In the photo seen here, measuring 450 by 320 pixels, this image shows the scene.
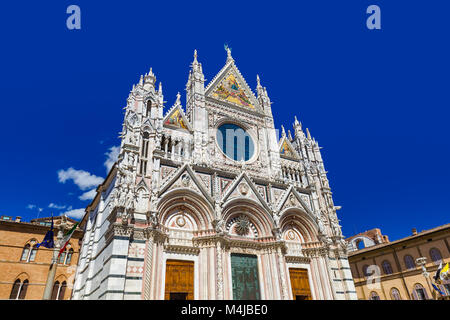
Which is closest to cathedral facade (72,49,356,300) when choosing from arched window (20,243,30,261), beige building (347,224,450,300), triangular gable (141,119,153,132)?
triangular gable (141,119,153,132)

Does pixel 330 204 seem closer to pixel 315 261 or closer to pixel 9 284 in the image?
pixel 315 261

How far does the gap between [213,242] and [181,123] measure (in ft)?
29.7

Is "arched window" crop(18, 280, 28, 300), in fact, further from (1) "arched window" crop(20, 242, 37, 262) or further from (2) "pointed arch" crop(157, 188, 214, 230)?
(2) "pointed arch" crop(157, 188, 214, 230)

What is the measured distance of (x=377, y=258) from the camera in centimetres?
3188

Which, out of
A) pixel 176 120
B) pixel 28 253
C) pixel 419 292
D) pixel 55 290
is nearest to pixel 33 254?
pixel 28 253

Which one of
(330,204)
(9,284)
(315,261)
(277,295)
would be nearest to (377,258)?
(330,204)

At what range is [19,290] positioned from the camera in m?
19.8

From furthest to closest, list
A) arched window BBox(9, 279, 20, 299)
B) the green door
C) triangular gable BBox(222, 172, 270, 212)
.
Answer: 1. arched window BBox(9, 279, 20, 299)
2. triangular gable BBox(222, 172, 270, 212)
3. the green door

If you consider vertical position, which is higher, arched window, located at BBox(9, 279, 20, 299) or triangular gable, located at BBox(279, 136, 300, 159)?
triangular gable, located at BBox(279, 136, 300, 159)

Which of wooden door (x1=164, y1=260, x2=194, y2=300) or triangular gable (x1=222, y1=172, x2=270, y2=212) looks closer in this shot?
wooden door (x1=164, y1=260, x2=194, y2=300)

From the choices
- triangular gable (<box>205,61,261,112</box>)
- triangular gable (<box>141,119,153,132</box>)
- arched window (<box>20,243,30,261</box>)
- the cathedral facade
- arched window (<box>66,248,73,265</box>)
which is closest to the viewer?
the cathedral facade

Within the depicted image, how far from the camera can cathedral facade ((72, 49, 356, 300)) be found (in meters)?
14.7

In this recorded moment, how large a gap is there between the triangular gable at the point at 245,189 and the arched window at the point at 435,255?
19.8 metres

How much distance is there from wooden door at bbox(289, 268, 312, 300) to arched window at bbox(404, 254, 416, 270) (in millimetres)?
16607
